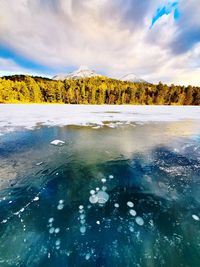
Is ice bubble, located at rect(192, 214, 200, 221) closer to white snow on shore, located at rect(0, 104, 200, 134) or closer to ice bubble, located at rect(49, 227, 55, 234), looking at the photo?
ice bubble, located at rect(49, 227, 55, 234)

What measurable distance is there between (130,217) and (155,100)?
227ft

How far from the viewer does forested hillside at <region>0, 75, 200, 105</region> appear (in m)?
48.7

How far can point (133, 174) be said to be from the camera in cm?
400

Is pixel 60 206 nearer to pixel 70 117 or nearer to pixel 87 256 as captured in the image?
pixel 87 256

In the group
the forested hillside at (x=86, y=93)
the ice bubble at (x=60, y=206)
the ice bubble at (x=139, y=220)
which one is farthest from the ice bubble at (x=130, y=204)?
the forested hillside at (x=86, y=93)

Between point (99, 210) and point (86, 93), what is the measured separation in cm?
6014

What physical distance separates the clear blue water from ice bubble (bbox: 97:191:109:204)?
2 centimetres

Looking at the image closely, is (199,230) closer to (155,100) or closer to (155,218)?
(155,218)

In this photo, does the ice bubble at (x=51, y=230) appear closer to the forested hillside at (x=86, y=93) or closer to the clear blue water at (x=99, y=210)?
the clear blue water at (x=99, y=210)

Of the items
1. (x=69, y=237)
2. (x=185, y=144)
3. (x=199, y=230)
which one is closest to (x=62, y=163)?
(x=69, y=237)

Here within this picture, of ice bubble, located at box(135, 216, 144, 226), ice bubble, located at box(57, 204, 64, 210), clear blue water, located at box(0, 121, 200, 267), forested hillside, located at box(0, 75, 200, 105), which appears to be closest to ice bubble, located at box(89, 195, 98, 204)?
clear blue water, located at box(0, 121, 200, 267)

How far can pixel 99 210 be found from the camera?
275 cm

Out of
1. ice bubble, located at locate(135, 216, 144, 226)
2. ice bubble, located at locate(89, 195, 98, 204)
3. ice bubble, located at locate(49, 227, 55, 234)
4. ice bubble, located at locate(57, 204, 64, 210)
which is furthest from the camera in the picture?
ice bubble, located at locate(89, 195, 98, 204)

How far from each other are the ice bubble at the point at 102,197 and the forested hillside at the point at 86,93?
2062 inches
